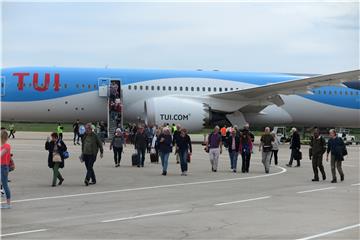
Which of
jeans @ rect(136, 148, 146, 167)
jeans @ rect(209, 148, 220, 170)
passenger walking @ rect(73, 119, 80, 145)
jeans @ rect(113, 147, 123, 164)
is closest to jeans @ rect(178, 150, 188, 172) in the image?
jeans @ rect(209, 148, 220, 170)

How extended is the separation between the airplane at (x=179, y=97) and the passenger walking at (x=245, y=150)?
12.4m

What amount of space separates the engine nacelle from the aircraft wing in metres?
2.00

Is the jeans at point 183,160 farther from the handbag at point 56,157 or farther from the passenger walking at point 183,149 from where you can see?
the handbag at point 56,157

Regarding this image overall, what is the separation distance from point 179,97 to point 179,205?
23.3 m

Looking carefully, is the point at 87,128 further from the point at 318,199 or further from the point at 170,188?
the point at 318,199

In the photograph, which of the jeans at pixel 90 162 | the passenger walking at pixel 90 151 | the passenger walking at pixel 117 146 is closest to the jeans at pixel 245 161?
the passenger walking at pixel 117 146

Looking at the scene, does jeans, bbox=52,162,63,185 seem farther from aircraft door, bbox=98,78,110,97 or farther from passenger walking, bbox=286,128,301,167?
aircraft door, bbox=98,78,110,97

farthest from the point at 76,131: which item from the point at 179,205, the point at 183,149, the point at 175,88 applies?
the point at 179,205

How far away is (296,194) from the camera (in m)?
14.0

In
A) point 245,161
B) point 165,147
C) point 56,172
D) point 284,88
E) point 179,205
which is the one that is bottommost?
point 179,205

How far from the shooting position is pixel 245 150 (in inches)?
776

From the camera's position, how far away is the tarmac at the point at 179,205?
915cm

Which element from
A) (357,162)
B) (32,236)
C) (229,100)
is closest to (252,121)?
(229,100)

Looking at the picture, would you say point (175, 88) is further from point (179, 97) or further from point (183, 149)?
point (183, 149)
